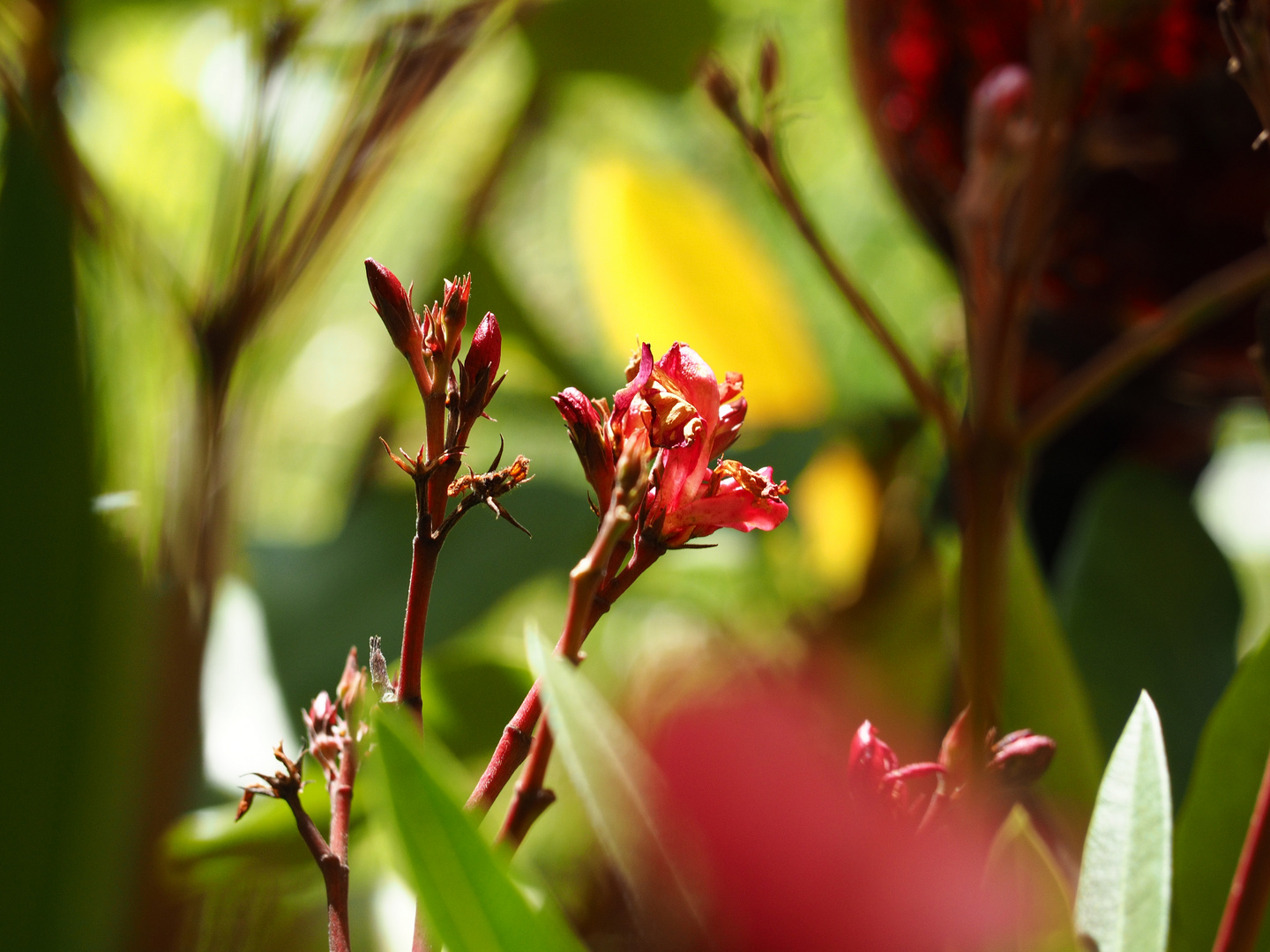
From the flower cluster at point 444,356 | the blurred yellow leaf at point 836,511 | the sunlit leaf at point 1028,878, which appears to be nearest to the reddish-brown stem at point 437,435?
the flower cluster at point 444,356

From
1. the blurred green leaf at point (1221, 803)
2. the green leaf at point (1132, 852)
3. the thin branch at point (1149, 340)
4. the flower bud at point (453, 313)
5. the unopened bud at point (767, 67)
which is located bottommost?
the blurred green leaf at point (1221, 803)

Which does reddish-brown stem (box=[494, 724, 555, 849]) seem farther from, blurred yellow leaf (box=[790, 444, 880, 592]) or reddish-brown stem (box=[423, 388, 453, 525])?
blurred yellow leaf (box=[790, 444, 880, 592])

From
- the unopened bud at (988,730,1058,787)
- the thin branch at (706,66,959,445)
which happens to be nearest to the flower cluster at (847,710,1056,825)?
the unopened bud at (988,730,1058,787)

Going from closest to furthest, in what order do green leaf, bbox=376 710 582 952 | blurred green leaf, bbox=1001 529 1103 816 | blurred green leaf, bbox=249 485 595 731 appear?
1. green leaf, bbox=376 710 582 952
2. blurred green leaf, bbox=1001 529 1103 816
3. blurred green leaf, bbox=249 485 595 731

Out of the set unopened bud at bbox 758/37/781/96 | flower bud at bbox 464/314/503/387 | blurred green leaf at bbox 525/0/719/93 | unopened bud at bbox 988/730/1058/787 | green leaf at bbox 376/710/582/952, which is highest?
blurred green leaf at bbox 525/0/719/93

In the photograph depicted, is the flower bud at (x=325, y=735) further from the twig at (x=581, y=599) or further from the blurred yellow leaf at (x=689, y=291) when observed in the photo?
the blurred yellow leaf at (x=689, y=291)

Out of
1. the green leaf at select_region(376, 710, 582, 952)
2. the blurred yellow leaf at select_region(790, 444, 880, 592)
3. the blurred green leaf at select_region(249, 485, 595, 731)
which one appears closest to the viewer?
the green leaf at select_region(376, 710, 582, 952)

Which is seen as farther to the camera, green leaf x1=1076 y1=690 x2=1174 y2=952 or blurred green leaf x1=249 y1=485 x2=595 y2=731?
blurred green leaf x1=249 y1=485 x2=595 y2=731

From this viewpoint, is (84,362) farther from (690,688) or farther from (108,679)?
(690,688)
